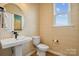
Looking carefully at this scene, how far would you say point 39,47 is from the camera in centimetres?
186

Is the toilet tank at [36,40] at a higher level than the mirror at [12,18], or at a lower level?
lower

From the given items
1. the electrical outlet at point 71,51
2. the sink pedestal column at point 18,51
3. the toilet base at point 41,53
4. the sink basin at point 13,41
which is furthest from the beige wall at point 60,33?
the sink pedestal column at point 18,51

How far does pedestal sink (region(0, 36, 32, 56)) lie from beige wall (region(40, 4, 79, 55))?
0.99ft

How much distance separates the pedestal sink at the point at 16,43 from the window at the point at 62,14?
0.55 meters

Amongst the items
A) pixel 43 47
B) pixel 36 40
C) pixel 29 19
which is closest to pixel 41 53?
pixel 43 47

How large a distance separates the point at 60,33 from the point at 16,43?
2.38 feet

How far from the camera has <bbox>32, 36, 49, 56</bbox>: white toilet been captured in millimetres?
1831

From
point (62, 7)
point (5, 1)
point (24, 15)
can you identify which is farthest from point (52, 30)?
point (5, 1)

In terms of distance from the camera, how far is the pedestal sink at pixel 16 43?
5.42ft

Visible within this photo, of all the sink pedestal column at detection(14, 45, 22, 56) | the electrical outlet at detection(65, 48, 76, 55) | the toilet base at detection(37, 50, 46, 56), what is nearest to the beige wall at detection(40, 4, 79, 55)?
the electrical outlet at detection(65, 48, 76, 55)

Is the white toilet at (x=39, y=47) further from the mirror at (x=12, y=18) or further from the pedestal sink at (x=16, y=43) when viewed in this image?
the mirror at (x=12, y=18)

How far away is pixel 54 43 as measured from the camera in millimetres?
1854

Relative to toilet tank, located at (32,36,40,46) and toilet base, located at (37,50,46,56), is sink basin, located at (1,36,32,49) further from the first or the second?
toilet base, located at (37,50,46,56)

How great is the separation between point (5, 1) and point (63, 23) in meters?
0.97
